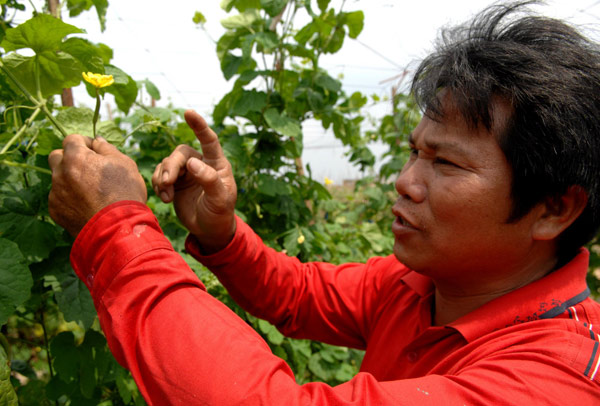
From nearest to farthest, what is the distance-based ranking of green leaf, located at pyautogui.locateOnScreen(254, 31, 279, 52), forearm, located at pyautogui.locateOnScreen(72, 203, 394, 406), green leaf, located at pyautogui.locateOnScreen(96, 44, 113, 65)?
forearm, located at pyautogui.locateOnScreen(72, 203, 394, 406), green leaf, located at pyautogui.locateOnScreen(96, 44, 113, 65), green leaf, located at pyautogui.locateOnScreen(254, 31, 279, 52)

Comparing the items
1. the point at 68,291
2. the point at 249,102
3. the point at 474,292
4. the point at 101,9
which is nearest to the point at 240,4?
the point at 249,102

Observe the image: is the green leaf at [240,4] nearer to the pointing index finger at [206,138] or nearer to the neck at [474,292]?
the pointing index finger at [206,138]

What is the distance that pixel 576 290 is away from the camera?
1.08m

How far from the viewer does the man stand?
0.81 meters

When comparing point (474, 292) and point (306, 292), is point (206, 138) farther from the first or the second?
point (474, 292)

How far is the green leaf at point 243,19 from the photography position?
6.52 ft

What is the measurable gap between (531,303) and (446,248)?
241 millimetres

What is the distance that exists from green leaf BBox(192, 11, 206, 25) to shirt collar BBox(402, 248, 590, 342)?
1960mm

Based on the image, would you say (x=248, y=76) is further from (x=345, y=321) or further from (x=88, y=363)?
(x=88, y=363)

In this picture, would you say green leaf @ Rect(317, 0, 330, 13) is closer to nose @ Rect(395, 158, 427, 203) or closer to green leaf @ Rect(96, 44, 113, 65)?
green leaf @ Rect(96, 44, 113, 65)

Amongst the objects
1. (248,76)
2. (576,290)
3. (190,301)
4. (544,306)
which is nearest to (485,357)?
(544,306)

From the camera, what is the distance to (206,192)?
1212 millimetres

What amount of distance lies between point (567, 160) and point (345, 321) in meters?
0.88

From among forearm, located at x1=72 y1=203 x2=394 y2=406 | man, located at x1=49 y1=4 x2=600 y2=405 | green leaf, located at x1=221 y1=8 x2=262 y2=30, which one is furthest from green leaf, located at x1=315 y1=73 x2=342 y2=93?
forearm, located at x1=72 y1=203 x2=394 y2=406
